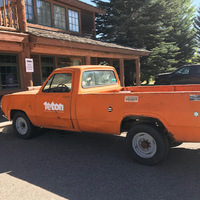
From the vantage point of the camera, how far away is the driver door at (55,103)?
4.24 meters

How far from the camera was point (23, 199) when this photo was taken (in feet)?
8.60

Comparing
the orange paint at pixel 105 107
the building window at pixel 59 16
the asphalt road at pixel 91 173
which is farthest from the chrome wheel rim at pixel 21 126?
the building window at pixel 59 16

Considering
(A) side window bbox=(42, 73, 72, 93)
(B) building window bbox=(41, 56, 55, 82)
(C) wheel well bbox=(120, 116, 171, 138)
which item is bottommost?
(C) wheel well bbox=(120, 116, 171, 138)

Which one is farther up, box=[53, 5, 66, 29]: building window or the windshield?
box=[53, 5, 66, 29]: building window

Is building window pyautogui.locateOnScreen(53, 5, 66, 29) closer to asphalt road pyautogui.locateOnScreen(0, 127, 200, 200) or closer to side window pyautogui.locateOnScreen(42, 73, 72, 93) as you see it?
side window pyautogui.locateOnScreen(42, 73, 72, 93)

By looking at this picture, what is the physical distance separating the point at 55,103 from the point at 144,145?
208 centimetres

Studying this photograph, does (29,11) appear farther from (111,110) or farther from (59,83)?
(111,110)

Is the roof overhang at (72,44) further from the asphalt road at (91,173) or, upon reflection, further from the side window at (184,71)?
the asphalt road at (91,173)

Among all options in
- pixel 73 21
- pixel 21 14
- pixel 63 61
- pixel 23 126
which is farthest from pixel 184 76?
pixel 23 126

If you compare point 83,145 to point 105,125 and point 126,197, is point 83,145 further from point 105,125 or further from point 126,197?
point 126,197

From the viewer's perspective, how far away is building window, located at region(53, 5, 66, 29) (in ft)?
41.5

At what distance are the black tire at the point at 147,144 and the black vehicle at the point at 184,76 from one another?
9.37m

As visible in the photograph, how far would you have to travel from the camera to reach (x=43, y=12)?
1192 cm

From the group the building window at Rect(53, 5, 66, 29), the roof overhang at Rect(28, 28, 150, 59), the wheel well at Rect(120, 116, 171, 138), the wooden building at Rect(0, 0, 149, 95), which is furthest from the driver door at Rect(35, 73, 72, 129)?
the building window at Rect(53, 5, 66, 29)
